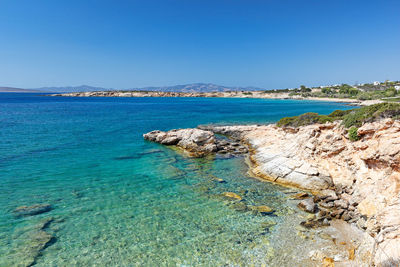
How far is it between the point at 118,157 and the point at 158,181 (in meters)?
8.16

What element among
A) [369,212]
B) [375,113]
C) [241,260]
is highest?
[375,113]

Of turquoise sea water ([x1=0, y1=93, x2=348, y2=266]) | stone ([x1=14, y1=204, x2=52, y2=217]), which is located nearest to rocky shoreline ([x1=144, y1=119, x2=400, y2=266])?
turquoise sea water ([x1=0, y1=93, x2=348, y2=266])

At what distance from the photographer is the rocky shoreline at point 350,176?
357 inches

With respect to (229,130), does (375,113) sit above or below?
above

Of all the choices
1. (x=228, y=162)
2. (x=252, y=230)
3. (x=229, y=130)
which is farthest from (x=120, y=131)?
(x=252, y=230)

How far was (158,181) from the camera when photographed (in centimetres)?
1741

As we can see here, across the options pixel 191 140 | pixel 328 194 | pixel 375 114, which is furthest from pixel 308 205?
pixel 191 140

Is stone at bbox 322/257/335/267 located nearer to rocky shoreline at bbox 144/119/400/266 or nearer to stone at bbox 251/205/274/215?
rocky shoreline at bbox 144/119/400/266

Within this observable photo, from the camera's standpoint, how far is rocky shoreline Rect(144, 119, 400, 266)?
907 cm

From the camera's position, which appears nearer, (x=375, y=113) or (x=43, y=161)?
(x=375, y=113)

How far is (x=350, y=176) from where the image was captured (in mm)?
15086

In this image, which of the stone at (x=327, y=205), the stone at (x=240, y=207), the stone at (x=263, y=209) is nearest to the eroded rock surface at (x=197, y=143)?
the stone at (x=240, y=207)

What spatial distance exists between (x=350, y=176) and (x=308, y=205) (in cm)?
451

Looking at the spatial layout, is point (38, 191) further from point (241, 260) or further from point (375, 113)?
point (375, 113)
